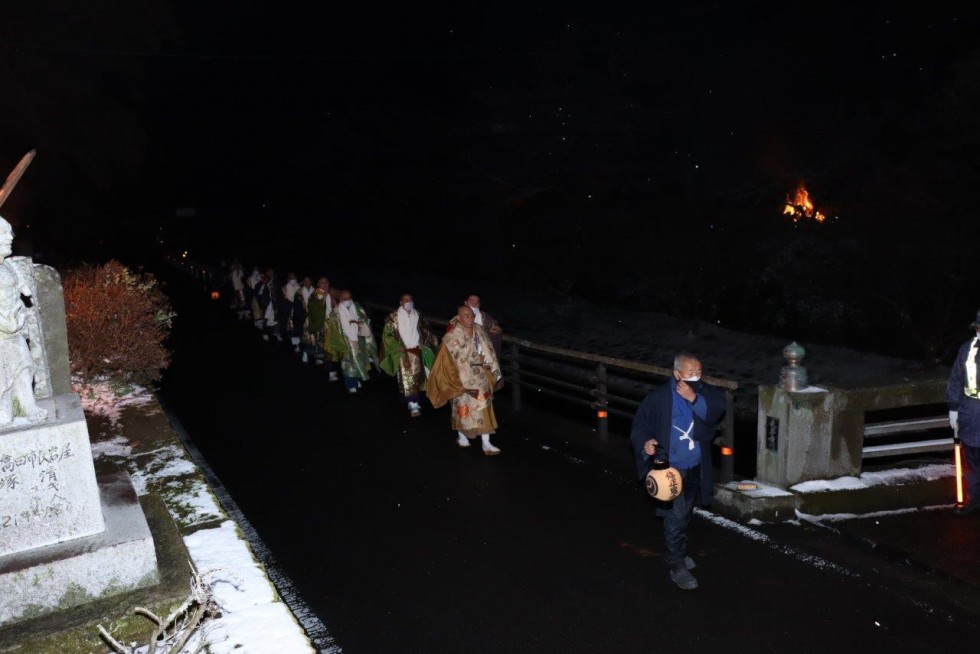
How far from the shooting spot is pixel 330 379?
13398 mm

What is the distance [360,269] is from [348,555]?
38.0 metres

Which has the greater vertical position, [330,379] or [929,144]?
[929,144]

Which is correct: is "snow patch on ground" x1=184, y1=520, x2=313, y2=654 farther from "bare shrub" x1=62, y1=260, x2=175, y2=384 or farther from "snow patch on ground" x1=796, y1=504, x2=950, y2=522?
"bare shrub" x1=62, y1=260, x2=175, y2=384

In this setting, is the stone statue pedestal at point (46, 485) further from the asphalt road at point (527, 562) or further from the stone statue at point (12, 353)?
the asphalt road at point (527, 562)

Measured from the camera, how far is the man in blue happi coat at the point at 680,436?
5.12m

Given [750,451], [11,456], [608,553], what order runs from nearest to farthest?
1. [11,456]
2. [608,553]
3. [750,451]

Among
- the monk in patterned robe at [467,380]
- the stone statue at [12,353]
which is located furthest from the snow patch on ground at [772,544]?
the stone statue at [12,353]

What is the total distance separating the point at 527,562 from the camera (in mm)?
5773

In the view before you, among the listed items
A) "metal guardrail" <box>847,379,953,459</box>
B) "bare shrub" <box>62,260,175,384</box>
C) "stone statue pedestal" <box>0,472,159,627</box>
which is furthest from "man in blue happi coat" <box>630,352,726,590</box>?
"bare shrub" <box>62,260,175,384</box>

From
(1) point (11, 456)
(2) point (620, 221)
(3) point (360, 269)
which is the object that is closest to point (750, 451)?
(1) point (11, 456)

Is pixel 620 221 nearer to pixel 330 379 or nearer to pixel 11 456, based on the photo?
pixel 330 379

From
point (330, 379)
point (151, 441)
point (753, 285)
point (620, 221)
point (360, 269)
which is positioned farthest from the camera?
point (360, 269)

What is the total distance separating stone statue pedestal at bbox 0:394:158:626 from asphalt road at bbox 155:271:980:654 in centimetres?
140

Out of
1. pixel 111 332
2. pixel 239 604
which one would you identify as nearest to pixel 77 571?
pixel 239 604
